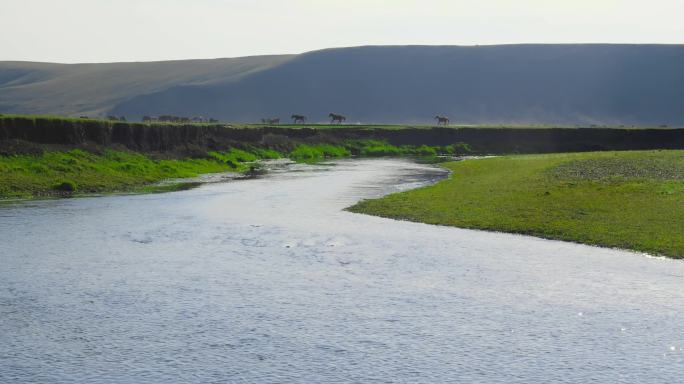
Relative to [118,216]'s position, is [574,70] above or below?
above

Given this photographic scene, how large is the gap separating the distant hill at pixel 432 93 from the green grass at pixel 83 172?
11625 centimetres

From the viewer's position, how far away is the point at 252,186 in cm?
4488

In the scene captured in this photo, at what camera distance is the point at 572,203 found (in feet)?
104

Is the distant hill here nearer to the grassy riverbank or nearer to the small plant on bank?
the grassy riverbank

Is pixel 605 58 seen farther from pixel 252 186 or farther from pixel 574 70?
pixel 252 186

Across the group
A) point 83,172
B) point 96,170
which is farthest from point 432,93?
point 83,172

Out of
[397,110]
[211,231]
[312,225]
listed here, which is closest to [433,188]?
[312,225]

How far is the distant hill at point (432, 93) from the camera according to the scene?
17275cm

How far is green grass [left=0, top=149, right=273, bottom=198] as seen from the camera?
128 feet

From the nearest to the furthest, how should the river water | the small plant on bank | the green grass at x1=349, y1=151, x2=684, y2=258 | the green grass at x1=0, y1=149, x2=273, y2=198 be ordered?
the river water → the green grass at x1=349, y1=151, x2=684, y2=258 → the green grass at x1=0, y1=149, x2=273, y2=198 → the small plant on bank

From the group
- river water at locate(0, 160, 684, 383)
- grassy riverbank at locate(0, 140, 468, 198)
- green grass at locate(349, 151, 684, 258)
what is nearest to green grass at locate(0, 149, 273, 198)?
grassy riverbank at locate(0, 140, 468, 198)

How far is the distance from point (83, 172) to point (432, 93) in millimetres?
146960

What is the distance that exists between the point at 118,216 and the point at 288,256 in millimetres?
10628

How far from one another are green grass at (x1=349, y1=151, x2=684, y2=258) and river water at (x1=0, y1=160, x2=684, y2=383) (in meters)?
1.58
